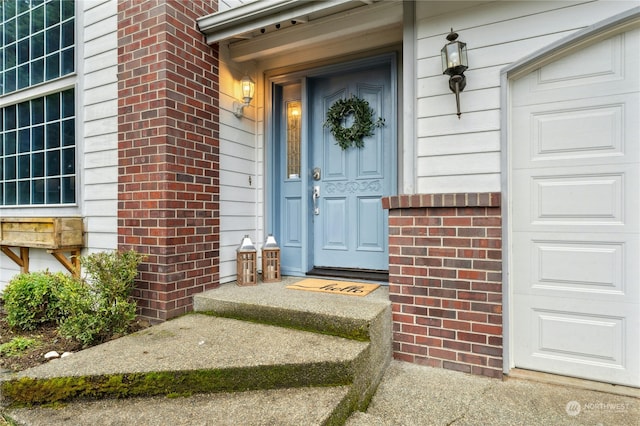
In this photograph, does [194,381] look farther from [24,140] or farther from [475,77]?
[24,140]

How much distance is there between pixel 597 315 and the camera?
6.49 feet

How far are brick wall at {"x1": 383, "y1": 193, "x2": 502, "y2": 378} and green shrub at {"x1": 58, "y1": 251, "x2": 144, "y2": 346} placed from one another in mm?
1909

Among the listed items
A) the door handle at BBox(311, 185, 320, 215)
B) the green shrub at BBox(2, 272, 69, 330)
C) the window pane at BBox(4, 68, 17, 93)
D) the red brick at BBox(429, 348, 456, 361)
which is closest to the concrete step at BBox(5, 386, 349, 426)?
the red brick at BBox(429, 348, 456, 361)

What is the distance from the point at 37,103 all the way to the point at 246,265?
2.79 m

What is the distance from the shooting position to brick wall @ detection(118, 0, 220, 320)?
8.25 feet

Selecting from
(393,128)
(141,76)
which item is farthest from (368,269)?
(141,76)

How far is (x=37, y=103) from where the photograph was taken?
346 cm

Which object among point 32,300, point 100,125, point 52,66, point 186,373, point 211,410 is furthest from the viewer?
point 52,66

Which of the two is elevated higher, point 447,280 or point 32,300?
point 447,280

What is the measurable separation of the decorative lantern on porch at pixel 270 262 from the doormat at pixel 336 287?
0.26m

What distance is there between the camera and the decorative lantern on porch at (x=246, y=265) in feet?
9.68

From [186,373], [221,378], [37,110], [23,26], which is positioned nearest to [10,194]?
[37,110]

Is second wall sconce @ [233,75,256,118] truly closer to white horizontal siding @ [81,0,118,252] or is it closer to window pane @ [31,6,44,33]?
white horizontal siding @ [81,0,118,252]

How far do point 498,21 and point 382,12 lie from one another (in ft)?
2.60
